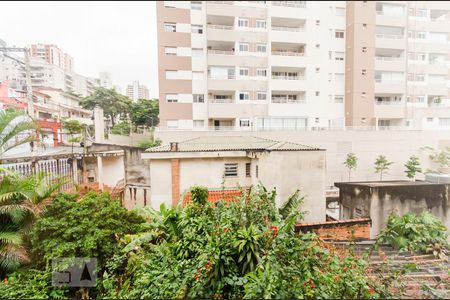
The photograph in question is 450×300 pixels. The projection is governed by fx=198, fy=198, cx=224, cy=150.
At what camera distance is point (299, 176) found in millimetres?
→ 6926

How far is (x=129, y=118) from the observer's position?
7383 mm

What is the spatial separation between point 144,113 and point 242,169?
456cm

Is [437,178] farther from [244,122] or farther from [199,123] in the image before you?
[199,123]

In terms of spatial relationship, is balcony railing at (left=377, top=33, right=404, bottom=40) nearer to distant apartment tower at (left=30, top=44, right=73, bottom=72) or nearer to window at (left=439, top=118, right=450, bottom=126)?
window at (left=439, top=118, right=450, bottom=126)

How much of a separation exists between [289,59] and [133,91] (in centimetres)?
1270

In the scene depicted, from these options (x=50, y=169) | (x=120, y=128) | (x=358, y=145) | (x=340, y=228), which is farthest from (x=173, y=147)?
(x=358, y=145)

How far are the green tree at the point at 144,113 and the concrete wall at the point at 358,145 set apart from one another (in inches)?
87.2

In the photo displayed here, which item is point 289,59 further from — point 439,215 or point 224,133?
point 439,215

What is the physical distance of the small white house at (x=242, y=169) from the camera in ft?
22.6

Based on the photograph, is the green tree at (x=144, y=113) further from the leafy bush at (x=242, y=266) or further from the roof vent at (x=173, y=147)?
the leafy bush at (x=242, y=266)

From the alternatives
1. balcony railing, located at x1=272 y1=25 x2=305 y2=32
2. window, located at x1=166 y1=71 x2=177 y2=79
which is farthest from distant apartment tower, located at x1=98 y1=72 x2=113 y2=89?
balcony railing, located at x1=272 y1=25 x2=305 y2=32

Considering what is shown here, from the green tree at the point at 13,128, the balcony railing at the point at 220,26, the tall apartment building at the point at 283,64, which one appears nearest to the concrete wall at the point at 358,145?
the tall apartment building at the point at 283,64

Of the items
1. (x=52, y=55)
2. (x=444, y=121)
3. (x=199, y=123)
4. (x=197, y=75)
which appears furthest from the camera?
(x=199, y=123)

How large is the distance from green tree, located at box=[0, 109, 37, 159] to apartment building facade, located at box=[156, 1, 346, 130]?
28.3 feet
